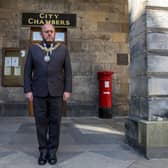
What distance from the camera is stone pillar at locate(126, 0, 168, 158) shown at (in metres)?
3.88

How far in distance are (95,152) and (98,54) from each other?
519 centimetres

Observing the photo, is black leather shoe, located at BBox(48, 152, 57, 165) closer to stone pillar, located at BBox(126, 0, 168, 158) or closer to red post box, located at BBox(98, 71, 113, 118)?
stone pillar, located at BBox(126, 0, 168, 158)

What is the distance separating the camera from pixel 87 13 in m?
8.91

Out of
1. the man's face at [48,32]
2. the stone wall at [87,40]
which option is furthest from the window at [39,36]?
the man's face at [48,32]

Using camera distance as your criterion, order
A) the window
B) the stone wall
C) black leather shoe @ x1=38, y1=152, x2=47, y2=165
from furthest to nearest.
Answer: the window → the stone wall → black leather shoe @ x1=38, y1=152, x2=47, y2=165

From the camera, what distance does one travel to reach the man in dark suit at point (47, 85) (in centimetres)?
354

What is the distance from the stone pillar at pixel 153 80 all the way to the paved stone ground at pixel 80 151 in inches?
10.3

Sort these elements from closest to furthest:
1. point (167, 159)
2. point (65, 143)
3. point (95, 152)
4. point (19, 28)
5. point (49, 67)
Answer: point (49, 67) < point (167, 159) < point (95, 152) < point (65, 143) < point (19, 28)

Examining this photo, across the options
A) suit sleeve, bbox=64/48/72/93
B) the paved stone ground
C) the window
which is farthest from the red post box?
suit sleeve, bbox=64/48/72/93

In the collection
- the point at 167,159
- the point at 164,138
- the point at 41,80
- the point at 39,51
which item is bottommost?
the point at 167,159

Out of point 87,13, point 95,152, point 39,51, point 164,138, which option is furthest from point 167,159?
point 87,13

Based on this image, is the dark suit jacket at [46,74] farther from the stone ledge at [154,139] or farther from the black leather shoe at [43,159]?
the stone ledge at [154,139]

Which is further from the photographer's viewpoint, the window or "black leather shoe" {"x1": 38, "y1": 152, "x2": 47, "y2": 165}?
the window

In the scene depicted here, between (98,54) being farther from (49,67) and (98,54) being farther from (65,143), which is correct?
(49,67)
